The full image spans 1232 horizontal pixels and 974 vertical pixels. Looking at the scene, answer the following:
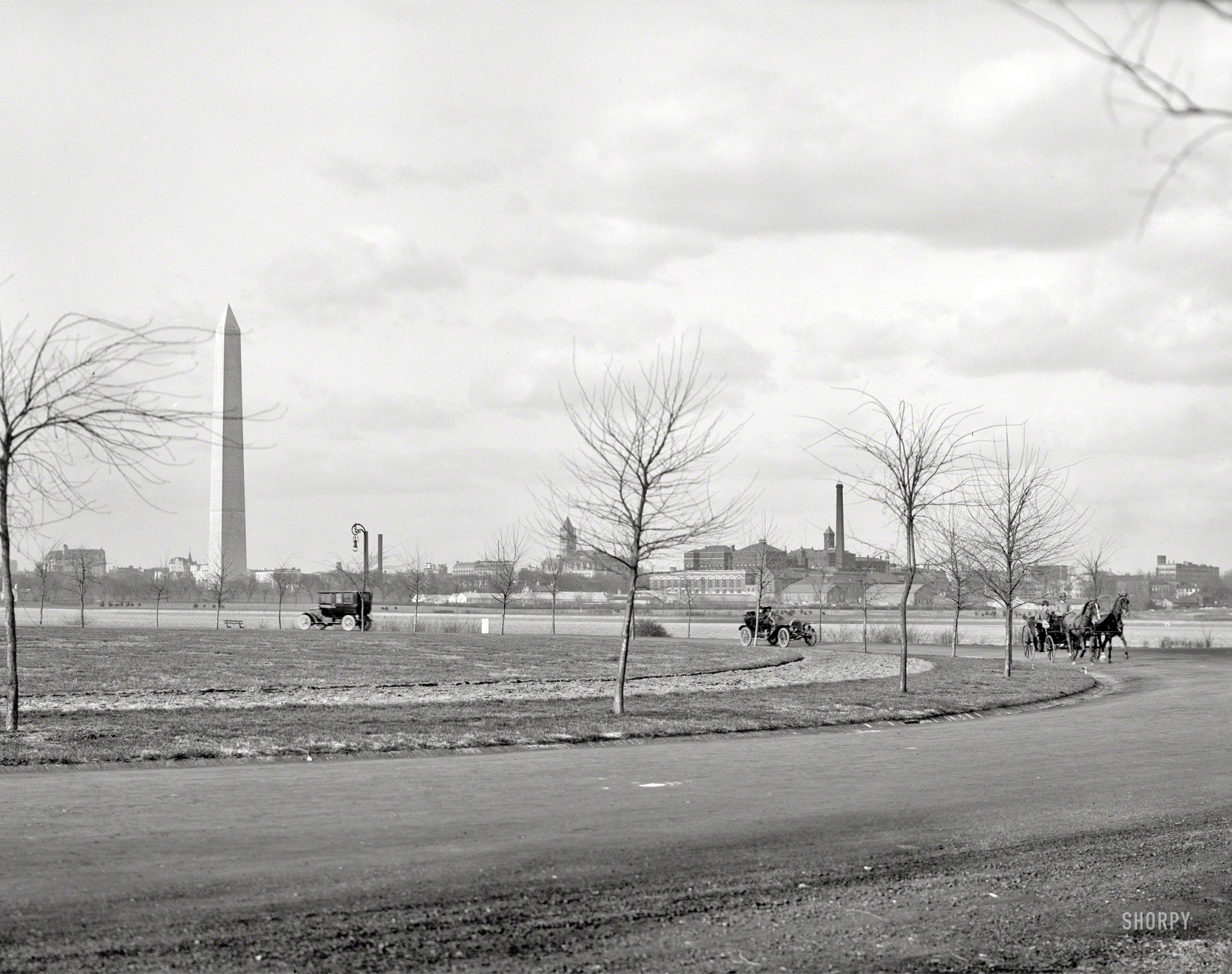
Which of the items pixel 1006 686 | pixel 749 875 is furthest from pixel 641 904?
pixel 1006 686

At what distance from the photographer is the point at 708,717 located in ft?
61.1

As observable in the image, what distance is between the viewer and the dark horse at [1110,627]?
37281 millimetres

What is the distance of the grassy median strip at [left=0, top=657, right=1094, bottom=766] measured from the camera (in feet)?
47.3

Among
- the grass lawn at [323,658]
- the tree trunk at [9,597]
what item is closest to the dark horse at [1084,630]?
the grass lawn at [323,658]

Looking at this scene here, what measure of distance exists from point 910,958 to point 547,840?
3.48 metres

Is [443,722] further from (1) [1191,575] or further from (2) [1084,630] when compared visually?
(1) [1191,575]

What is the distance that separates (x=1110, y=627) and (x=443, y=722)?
87.0 ft

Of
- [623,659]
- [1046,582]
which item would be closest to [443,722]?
[623,659]

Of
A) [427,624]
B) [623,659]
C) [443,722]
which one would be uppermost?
[623,659]

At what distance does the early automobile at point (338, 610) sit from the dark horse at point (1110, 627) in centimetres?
2919

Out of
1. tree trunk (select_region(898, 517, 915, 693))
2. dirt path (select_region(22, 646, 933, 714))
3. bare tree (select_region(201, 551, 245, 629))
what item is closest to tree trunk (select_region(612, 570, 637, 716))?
dirt path (select_region(22, 646, 933, 714))

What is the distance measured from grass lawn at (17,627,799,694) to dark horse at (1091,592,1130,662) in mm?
9122

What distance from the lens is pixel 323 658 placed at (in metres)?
31.5

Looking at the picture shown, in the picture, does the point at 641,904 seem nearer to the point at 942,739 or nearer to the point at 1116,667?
the point at 942,739
